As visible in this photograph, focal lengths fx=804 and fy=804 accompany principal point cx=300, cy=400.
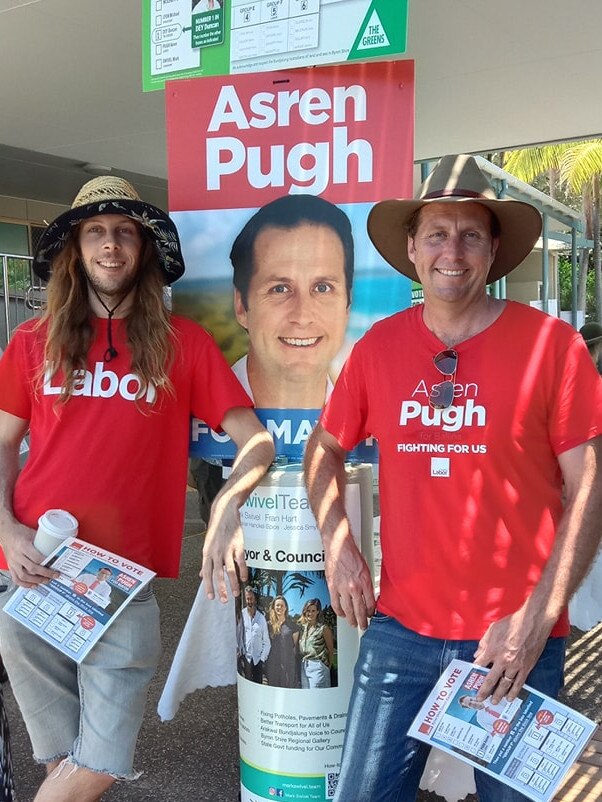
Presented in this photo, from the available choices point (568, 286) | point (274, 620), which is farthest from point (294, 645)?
point (568, 286)

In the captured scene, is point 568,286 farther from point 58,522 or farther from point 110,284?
point 58,522

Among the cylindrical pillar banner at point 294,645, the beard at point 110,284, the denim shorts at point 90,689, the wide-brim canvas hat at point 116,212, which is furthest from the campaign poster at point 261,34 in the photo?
the denim shorts at point 90,689

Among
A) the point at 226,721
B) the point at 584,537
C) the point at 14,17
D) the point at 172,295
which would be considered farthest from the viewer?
the point at 14,17

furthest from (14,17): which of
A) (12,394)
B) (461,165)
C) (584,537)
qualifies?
A: (584,537)

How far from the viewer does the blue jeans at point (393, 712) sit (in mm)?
1892

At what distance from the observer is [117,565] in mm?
2242

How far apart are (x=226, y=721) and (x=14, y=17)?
3872mm

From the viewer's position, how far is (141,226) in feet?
8.24

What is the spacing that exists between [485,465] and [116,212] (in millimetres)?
1337

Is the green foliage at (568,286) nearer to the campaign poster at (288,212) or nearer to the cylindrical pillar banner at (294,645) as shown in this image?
the campaign poster at (288,212)

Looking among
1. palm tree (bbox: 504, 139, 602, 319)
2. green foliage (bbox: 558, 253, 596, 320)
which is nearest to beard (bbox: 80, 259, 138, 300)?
palm tree (bbox: 504, 139, 602, 319)

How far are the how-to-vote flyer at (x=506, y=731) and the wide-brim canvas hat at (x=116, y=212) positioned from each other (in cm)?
150

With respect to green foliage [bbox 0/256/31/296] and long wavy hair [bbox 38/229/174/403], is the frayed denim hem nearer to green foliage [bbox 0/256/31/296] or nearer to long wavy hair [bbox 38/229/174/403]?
long wavy hair [bbox 38/229/174/403]

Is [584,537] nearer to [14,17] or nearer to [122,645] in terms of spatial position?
[122,645]
